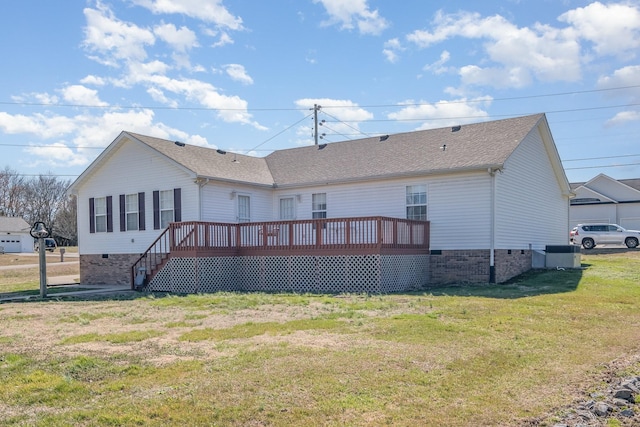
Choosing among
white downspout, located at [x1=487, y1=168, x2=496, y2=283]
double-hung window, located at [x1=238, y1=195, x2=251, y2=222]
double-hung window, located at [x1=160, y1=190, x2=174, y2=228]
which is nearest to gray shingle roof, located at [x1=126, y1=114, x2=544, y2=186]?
white downspout, located at [x1=487, y1=168, x2=496, y2=283]

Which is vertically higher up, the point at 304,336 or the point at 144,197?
the point at 144,197

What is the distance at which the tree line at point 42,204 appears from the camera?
238 feet

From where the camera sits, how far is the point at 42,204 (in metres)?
78.6

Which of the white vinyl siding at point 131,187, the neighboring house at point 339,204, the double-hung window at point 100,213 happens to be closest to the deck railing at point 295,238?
the neighboring house at point 339,204

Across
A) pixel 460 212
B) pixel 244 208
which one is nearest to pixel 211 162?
pixel 244 208

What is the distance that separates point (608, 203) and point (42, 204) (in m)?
71.1

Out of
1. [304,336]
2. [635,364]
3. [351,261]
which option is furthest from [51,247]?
[635,364]

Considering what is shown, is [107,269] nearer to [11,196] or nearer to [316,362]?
[316,362]

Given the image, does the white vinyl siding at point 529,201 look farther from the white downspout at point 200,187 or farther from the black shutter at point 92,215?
the black shutter at point 92,215

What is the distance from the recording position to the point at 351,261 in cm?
1750

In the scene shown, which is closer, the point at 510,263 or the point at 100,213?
the point at 510,263

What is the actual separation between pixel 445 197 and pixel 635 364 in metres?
11.7

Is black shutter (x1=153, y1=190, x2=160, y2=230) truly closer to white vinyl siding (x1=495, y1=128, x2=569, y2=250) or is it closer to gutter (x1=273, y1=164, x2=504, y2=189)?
gutter (x1=273, y1=164, x2=504, y2=189)

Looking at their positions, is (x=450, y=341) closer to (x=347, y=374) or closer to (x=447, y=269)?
(x=347, y=374)
